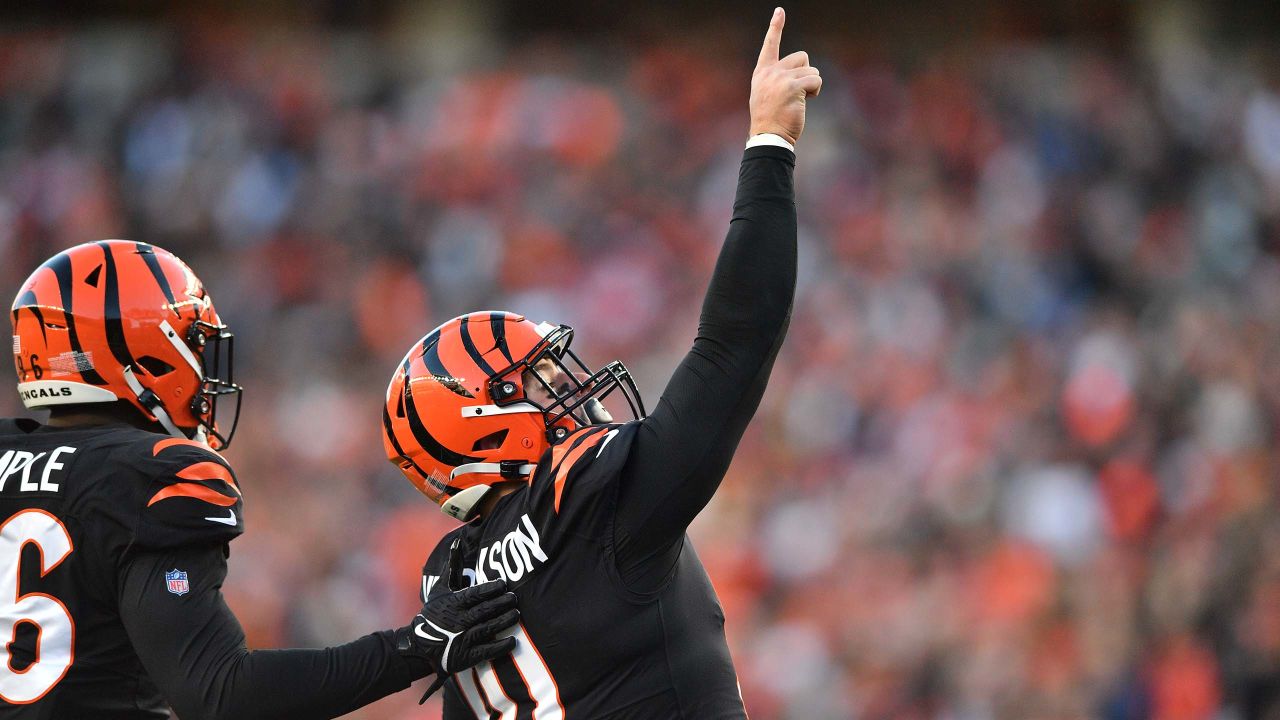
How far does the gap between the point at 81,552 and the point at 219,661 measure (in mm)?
405

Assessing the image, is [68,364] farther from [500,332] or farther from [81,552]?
[500,332]

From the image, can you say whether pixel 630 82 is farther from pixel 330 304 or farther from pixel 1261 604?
pixel 1261 604

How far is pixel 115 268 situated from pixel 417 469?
85 centimetres

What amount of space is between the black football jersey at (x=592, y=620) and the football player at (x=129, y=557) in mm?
74

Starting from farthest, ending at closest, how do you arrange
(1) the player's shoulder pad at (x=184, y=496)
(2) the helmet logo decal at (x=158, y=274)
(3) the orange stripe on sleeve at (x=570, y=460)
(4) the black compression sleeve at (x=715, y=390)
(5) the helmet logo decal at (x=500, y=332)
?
(2) the helmet logo decal at (x=158, y=274)
(5) the helmet logo decal at (x=500, y=332)
(1) the player's shoulder pad at (x=184, y=496)
(3) the orange stripe on sleeve at (x=570, y=460)
(4) the black compression sleeve at (x=715, y=390)

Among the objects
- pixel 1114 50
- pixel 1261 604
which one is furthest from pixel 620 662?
pixel 1114 50

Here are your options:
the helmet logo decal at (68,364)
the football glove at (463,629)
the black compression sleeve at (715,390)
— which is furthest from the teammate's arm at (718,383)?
the helmet logo decal at (68,364)

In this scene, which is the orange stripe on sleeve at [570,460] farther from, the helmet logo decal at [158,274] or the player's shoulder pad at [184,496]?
the helmet logo decal at [158,274]

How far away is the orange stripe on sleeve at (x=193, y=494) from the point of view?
9.19 ft

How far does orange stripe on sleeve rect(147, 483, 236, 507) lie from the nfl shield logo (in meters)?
0.15

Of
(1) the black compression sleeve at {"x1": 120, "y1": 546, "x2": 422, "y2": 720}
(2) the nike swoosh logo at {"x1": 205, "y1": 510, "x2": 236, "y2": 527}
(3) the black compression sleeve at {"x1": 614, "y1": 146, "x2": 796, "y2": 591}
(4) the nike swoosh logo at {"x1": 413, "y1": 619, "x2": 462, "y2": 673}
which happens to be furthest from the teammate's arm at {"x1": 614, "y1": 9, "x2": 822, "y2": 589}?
(2) the nike swoosh logo at {"x1": 205, "y1": 510, "x2": 236, "y2": 527}

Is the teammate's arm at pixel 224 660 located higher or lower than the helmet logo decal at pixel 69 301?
lower

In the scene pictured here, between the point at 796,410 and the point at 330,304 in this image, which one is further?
the point at 330,304

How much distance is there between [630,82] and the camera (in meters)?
12.5
